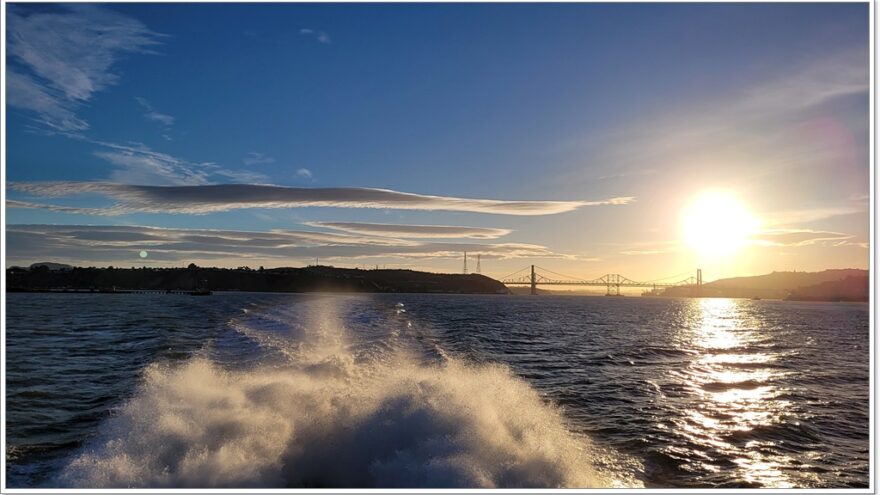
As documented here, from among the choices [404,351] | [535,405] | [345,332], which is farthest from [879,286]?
[345,332]

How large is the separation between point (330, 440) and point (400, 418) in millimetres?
1526

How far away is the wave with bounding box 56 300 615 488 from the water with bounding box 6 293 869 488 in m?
0.05

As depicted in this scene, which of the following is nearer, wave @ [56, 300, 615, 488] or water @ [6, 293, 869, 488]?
wave @ [56, 300, 615, 488]

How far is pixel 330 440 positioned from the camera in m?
11.4

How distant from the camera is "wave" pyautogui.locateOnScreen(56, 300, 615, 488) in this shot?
994 centimetres

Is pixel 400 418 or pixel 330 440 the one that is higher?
pixel 400 418

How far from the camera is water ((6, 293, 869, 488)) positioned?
10.4 meters

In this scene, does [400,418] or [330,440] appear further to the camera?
[400,418]

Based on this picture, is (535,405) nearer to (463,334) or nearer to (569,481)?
(569,481)

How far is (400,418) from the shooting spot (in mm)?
11719

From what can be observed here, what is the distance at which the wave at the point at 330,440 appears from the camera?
9938mm

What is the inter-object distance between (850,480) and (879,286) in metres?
4.73

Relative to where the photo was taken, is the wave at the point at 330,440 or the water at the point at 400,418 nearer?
the wave at the point at 330,440

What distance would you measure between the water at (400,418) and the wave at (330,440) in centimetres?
5
